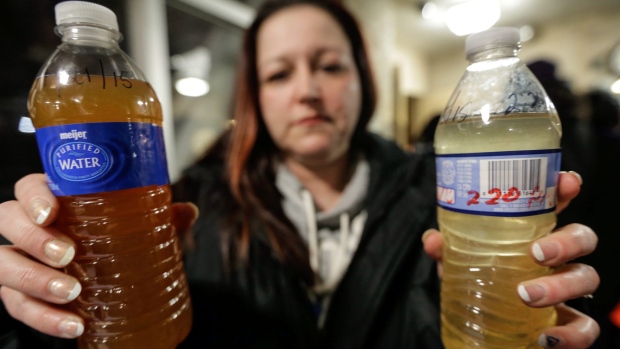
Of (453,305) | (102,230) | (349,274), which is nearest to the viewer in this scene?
(102,230)

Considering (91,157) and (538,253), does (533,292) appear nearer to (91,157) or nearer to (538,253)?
(538,253)

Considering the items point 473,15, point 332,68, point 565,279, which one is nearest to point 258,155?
point 332,68

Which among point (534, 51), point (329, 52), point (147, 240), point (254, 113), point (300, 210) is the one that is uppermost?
point (534, 51)

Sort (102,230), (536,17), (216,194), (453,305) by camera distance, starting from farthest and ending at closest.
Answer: (536,17) < (216,194) < (453,305) < (102,230)

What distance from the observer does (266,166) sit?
1271 mm

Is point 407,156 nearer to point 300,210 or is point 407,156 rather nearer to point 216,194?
point 300,210

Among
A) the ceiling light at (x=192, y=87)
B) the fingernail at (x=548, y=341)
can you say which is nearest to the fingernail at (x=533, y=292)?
the fingernail at (x=548, y=341)

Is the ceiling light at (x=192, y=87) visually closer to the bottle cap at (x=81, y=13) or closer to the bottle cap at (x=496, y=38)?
the bottle cap at (x=81, y=13)

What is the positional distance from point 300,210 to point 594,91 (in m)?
1.33

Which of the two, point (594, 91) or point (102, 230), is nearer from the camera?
point (102, 230)

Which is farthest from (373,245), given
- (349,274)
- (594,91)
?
(594,91)

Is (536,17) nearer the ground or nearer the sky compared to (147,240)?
nearer the sky

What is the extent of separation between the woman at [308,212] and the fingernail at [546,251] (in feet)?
0.71

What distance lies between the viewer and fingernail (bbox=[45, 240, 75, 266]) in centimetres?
47
